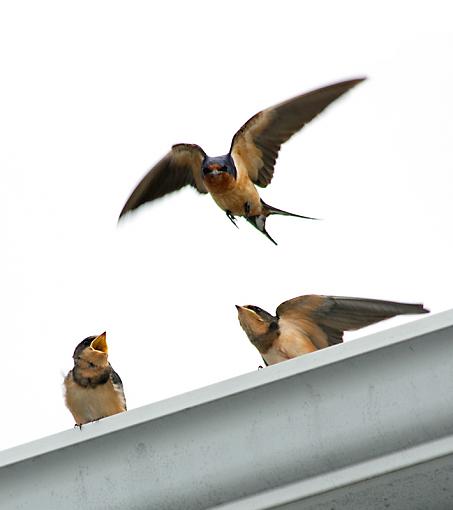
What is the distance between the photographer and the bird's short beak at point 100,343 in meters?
3.37

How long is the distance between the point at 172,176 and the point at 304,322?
1558mm

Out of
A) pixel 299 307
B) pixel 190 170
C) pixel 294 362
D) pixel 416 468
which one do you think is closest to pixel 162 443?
pixel 294 362

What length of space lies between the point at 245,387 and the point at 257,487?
12 centimetres

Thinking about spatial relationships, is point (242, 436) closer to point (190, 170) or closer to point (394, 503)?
point (394, 503)

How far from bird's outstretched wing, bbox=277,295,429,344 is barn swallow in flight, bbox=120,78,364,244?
88 centimetres

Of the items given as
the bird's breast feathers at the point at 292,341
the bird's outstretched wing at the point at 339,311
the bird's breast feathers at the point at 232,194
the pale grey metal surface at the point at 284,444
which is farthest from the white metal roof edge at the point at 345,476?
the bird's breast feathers at the point at 232,194

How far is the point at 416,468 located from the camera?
4.28 ft

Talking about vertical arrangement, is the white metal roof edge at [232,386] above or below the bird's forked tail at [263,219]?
below

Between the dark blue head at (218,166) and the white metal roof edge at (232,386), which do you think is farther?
the dark blue head at (218,166)

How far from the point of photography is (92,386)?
131 inches

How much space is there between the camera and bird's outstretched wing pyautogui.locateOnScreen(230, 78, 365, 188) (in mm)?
3998

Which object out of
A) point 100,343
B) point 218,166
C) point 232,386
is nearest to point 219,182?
point 218,166

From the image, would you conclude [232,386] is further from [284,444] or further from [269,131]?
[269,131]

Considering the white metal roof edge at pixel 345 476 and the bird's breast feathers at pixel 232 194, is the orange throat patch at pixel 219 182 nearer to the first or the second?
the bird's breast feathers at pixel 232 194
